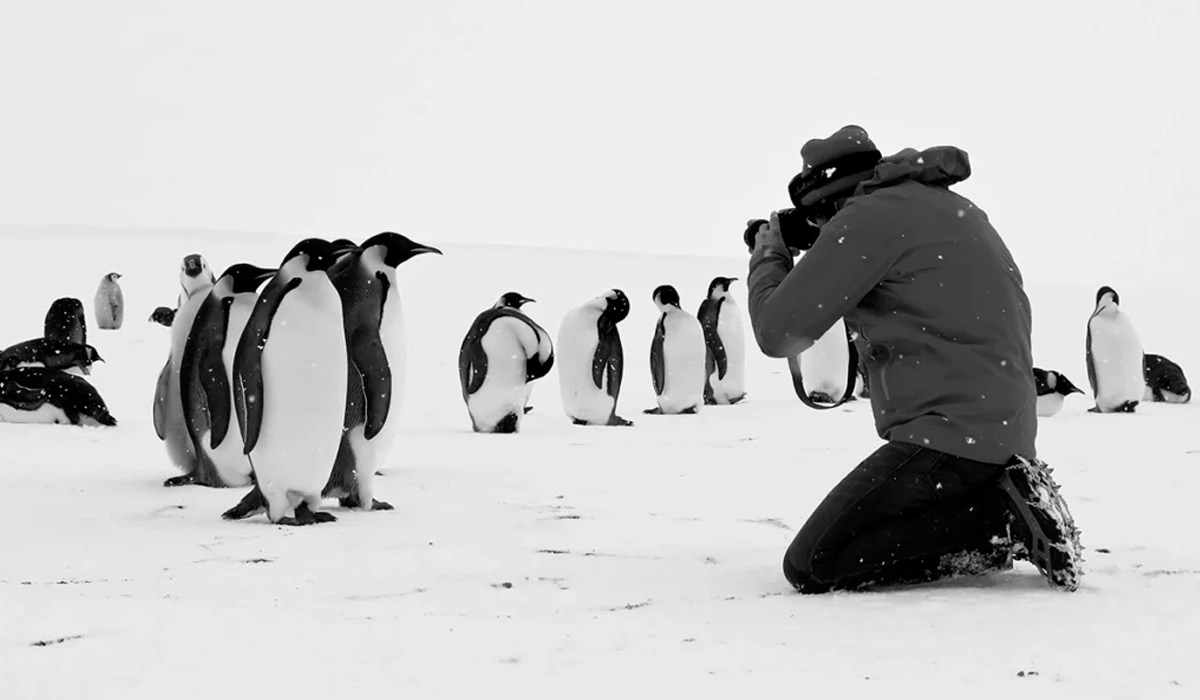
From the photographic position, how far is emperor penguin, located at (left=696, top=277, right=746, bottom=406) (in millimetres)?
12047

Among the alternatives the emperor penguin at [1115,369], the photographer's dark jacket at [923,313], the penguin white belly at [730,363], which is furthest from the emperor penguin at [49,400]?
the emperor penguin at [1115,369]

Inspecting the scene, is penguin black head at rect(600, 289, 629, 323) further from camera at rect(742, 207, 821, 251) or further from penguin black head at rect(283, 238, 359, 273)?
camera at rect(742, 207, 821, 251)

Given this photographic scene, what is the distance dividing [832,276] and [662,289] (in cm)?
797

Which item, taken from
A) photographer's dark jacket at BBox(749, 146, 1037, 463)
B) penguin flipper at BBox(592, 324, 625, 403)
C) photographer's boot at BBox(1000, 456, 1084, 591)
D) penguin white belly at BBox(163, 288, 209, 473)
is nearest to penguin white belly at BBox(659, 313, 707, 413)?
penguin flipper at BBox(592, 324, 625, 403)

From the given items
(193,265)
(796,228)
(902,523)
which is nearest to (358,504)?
(796,228)

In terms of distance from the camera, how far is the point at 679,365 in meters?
10.7

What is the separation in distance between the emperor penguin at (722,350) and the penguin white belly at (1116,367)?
327 centimetres

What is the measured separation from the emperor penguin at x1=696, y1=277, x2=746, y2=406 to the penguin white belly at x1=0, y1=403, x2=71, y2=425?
5.81m

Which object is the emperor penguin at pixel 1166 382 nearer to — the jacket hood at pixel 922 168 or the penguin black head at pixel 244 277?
the penguin black head at pixel 244 277

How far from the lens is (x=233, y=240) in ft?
93.4

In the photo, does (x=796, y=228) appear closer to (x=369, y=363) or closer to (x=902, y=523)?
(x=902, y=523)

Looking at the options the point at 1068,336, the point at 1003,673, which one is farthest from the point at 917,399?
the point at 1068,336

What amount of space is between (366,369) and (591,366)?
471 cm

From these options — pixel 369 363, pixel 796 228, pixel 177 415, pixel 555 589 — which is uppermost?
pixel 796 228
